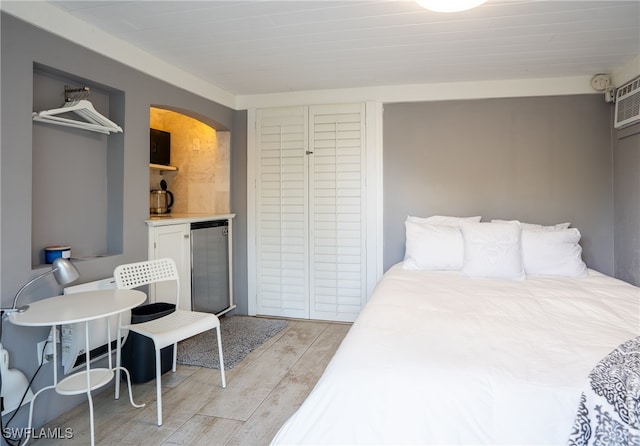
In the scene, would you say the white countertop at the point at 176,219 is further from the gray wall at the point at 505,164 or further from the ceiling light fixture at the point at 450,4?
the ceiling light fixture at the point at 450,4

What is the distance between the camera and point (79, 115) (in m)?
2.23

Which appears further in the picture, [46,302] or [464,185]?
[464,185]

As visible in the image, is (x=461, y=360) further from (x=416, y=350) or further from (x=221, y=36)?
(x=221, y=36)

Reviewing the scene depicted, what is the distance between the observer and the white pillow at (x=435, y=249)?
2742 mm

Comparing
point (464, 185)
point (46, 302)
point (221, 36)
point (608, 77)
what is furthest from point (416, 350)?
point (608, 77)

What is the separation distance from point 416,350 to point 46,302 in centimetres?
173

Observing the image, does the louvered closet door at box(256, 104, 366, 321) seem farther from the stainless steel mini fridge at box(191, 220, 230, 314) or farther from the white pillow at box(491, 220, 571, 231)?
the white pillow at box(491, 220, 571, 231)

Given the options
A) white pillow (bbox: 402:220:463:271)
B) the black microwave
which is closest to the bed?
white pillow (bbox: 402:220:463:271)

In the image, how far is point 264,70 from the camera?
3008 millimetres

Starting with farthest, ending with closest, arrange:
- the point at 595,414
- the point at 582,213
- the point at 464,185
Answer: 1. the point at 464,185
2. the point at 582,213
3. the point at 595,414

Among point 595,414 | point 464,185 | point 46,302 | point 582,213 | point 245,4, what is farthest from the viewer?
point 464,185

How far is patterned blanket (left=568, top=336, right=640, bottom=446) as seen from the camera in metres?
1.04

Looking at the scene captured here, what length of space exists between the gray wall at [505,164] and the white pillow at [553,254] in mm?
607

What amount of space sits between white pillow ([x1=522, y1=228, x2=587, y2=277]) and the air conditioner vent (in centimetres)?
95
